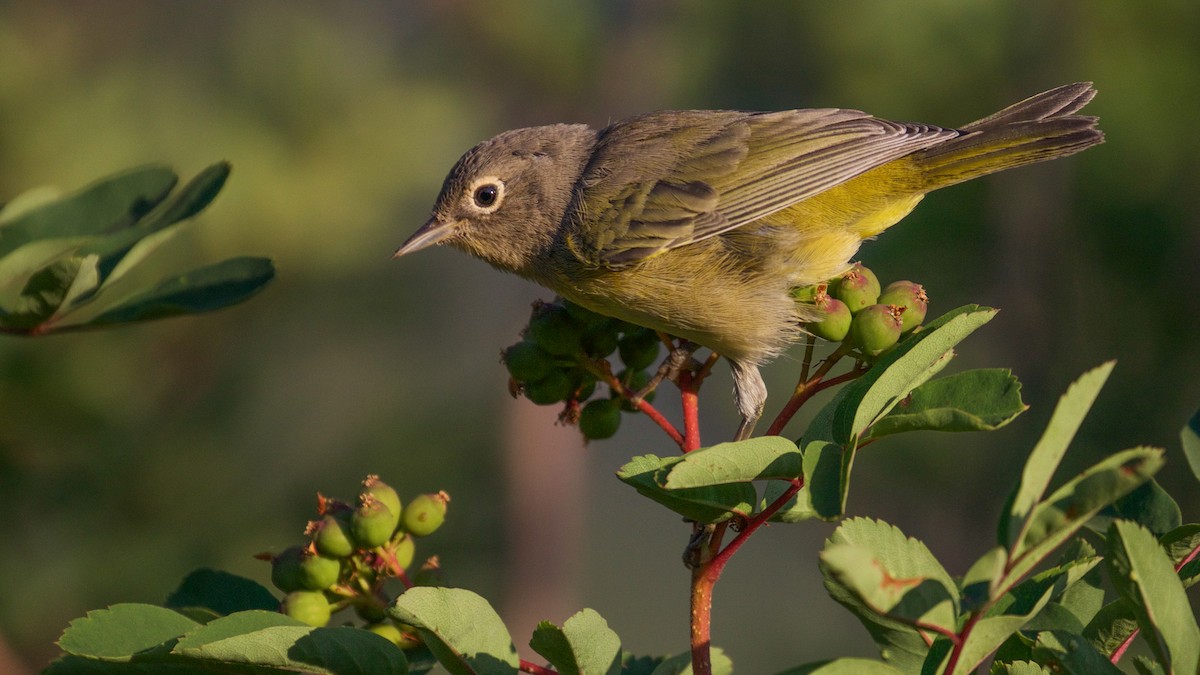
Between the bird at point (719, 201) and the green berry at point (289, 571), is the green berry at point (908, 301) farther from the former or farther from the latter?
the green berry at point (289, 571)

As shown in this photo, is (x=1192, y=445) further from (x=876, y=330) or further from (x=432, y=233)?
(x=432, y=233)

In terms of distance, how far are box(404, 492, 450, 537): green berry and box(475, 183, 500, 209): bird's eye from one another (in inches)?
73.1

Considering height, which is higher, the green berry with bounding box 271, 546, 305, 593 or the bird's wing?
the bird's wing

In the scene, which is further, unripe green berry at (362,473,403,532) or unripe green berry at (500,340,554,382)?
unripe green berry at (500,340,554,382)

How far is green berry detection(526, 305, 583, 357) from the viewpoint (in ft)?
8.18

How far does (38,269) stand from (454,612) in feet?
3.80

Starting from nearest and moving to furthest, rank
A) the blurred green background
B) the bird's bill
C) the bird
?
the bird, the bird's bill, the blurred green background

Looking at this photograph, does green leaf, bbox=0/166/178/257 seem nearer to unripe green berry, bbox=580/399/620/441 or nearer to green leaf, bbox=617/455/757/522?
unripe green berry, bbox=580/399/620/441

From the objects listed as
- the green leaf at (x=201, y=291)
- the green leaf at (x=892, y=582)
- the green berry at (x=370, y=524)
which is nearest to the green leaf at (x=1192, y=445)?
the green leaf at (x=892, y=582)

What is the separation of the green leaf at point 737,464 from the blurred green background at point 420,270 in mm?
2889

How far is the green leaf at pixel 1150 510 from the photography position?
1.71 m

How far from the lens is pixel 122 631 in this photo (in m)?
1.76

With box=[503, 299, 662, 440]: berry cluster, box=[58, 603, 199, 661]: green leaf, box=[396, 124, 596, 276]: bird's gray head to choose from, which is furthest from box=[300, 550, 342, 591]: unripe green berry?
box=[396, 124, 596, 276]: bird's gray head

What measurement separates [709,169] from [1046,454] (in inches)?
109
